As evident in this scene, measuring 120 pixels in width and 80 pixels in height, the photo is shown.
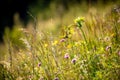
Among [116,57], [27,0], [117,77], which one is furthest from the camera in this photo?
[27,0]

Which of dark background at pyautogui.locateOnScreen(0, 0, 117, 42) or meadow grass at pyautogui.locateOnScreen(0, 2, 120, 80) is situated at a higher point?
dark background at pyautogui.locateOnScreen(0, 0, 117, 42)

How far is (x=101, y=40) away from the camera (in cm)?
294

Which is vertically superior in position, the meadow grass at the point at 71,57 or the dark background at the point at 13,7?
the dark background at the point at 13,7

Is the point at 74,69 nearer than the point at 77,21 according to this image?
Yes

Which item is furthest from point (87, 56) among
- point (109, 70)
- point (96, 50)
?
point (109, 70)

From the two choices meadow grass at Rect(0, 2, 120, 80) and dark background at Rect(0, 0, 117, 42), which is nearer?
meadow grass at Rect(0, 2, 120, 80)

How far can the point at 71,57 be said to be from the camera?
9.15 ft

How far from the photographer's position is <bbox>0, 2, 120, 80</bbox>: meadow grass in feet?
8.27

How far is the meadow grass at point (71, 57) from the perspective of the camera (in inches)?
99.3

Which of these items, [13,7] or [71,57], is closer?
[71,57]

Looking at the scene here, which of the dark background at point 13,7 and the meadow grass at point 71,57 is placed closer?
the meadow grass at point 71,57

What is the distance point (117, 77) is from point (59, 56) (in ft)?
2.52

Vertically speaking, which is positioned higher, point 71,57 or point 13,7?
point 13,7

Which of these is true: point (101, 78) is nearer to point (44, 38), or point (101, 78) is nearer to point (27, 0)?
point (44, 38)
